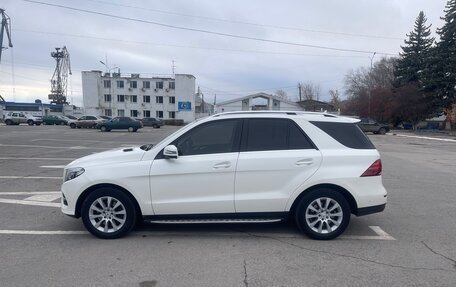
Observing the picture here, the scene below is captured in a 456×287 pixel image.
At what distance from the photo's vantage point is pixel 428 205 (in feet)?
23.1

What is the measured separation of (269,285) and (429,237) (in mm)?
2976

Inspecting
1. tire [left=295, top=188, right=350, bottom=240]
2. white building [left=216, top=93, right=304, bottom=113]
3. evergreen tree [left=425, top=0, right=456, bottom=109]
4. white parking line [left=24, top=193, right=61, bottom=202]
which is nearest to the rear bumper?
tire [left=295, top=188, right=350, bottom=240]

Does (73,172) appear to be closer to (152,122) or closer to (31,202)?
(31,202)

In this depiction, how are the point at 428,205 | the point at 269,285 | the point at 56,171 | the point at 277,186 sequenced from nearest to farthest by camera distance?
1. the point at 269,285
2. the point at 277,186
3. the point at 428,205
4. the point at 56,171

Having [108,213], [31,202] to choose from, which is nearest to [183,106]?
[31,202]

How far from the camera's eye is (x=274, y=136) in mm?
5004

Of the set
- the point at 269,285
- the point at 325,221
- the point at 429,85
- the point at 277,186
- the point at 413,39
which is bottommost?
the point at 269,285

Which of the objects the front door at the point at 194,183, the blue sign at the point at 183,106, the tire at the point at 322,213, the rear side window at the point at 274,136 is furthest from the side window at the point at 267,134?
the blue sign at the point at 183,106

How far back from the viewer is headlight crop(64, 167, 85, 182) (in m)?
4.89

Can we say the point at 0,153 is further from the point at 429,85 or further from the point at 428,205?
the point at 429,85

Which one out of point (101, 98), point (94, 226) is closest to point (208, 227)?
point (94, 226)

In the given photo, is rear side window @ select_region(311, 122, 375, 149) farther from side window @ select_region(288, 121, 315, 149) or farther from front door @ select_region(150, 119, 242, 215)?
front door @ select_region(150, 119, 242, 215)

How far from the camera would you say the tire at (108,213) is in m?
4.86

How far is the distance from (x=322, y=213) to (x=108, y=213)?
3.06m
